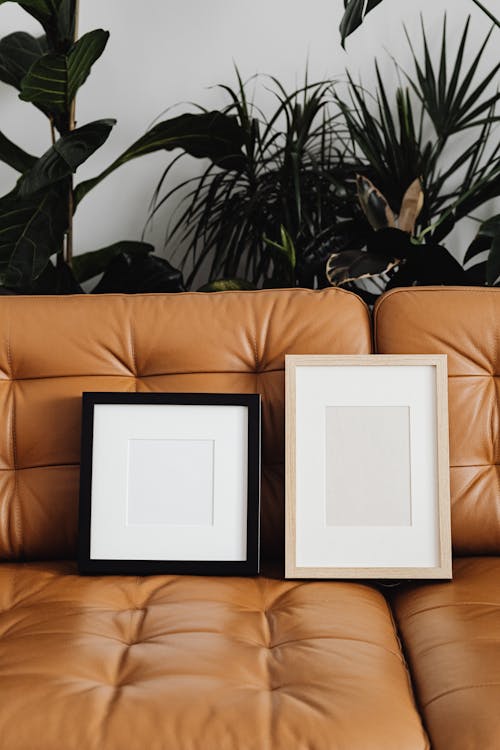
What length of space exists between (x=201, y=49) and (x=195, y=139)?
0.41m

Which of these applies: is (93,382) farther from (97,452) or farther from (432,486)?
(432,486)

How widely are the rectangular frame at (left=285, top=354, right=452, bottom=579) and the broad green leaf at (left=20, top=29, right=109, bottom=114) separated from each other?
2.79ft

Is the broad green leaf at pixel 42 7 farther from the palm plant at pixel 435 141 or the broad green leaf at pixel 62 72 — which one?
the palm plant at pixel 435 141

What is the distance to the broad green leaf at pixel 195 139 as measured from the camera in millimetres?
1834

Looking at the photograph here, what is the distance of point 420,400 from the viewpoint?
1.38 meters

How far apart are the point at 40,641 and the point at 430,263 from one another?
3.54ft

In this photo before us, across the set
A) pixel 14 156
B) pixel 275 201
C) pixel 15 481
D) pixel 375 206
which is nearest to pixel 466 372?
pixel 375 206

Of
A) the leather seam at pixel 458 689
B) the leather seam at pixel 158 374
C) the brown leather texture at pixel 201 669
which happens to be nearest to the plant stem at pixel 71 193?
the leather seam at pixel 158 374

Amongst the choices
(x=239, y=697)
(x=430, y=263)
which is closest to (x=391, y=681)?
(x=239, y=697)

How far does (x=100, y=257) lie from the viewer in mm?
2002

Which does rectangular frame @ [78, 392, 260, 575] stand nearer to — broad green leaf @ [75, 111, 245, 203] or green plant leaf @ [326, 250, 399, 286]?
green plant leaf @ [326, 250, 399, 286]

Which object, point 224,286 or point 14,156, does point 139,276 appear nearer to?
point 224,286

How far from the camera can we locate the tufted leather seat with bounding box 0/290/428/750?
0.87 metres

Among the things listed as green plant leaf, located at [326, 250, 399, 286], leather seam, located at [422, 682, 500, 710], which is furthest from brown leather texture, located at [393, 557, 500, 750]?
green plant leaf, located at [326, 250, 399, 286]
